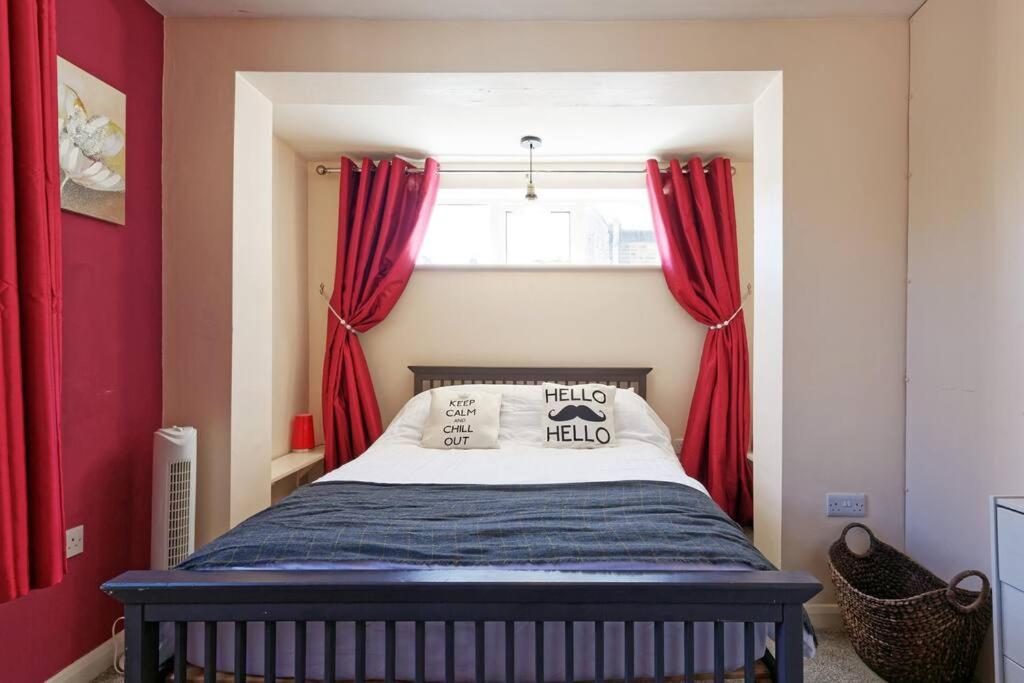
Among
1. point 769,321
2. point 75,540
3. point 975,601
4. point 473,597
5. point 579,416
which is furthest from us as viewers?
Result: point 579,416

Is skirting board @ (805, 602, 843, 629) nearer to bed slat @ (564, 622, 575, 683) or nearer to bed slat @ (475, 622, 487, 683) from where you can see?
bed slat @ (564, 622, 575, 683)

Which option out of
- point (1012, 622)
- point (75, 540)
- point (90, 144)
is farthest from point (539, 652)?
point (90, 144)

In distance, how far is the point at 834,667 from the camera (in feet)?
6.64

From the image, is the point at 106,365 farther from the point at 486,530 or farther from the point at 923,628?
the point at 923,628

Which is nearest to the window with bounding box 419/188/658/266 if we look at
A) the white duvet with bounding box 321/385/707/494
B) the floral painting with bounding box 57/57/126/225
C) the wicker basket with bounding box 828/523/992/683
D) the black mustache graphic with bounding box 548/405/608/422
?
the white duvet with bounding box 321/385/707/494

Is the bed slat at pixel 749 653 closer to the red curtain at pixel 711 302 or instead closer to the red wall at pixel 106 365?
the red wall at pixel 106 365

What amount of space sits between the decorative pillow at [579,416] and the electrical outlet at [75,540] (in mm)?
1984

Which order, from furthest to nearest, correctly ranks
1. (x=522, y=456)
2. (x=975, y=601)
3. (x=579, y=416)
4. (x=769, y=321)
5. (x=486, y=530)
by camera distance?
(x=579, y=416), (x=522, y=456), (x=769, y=321), (x=975, y=601), (x=486, y=530)

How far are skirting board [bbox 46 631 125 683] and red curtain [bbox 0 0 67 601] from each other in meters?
0.67

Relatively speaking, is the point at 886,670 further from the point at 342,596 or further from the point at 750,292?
the point at 750,292

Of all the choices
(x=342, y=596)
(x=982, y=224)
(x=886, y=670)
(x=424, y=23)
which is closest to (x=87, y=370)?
(x=342, y=596)

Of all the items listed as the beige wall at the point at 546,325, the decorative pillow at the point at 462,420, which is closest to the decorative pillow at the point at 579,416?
the decorative pillow at the point at 462,420

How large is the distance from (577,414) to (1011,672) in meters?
1.91

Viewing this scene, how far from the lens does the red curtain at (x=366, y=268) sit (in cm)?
348
